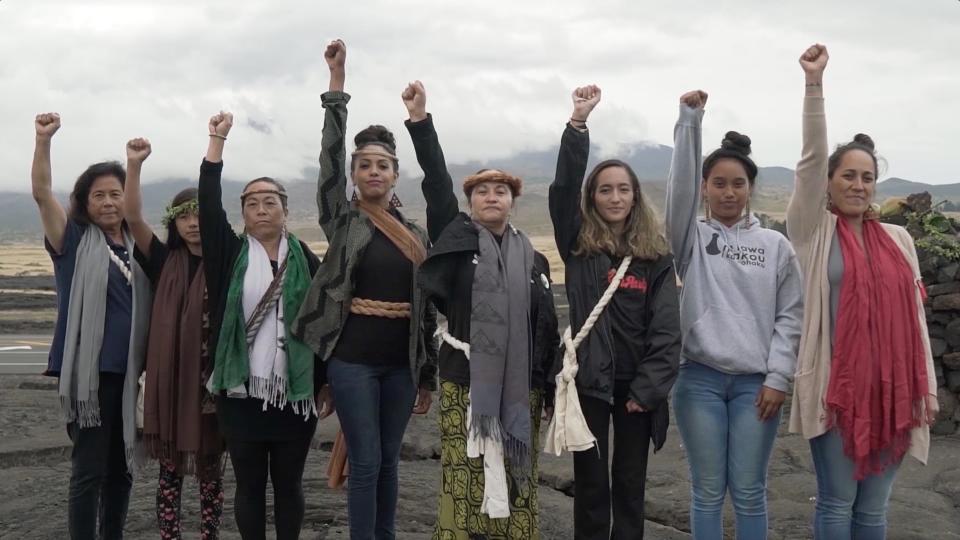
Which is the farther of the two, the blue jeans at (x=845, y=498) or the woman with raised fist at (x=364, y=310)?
the woman with raised fist at (x=364, y=310)

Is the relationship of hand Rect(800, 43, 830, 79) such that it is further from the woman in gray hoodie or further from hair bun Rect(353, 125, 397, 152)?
hair bun Rect(353, 125, 397, 152)

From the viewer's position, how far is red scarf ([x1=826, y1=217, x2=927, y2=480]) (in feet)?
12.4

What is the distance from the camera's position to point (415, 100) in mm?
3990

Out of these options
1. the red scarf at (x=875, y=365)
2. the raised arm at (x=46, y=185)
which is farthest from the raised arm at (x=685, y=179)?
the raised arm at (x=46, y=185)

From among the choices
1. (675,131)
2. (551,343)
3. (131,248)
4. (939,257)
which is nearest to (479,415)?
(551,343)

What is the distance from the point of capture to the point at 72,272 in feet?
14.1

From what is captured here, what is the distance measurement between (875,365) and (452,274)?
183 cm

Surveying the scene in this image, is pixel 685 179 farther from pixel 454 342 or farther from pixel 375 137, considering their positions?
pixel 375 137

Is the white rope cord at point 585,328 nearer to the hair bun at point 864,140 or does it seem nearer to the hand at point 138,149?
the hair bun at point 864,140

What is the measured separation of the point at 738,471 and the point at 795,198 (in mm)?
1198

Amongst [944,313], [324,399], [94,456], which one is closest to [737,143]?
[324,399]

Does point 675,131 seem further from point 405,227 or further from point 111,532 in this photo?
point 111,532

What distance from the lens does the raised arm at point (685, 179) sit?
3971 millimetres

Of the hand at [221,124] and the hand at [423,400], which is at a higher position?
the hand at [221,124]
